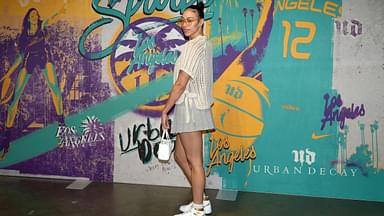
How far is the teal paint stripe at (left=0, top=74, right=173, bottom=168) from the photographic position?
3367 mm

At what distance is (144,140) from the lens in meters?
3.42

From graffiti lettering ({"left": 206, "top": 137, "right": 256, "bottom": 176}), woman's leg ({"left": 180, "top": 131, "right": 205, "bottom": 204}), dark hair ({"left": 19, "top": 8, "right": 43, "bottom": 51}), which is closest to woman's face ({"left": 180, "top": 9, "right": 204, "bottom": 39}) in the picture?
woman's leg ({"left": 180, "top": 131, "right": 205, "bottom": 204})

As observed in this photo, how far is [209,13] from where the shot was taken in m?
3.23

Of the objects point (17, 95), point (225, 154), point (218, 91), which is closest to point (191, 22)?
point (218, 91)

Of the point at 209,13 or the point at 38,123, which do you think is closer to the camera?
the point at 209,13

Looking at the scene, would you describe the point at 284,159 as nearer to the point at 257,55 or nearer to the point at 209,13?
the point at 257,55

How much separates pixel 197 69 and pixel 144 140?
1187mm

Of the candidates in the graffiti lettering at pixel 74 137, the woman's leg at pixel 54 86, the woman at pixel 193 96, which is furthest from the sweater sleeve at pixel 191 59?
the woman's leg at pixel 54 86

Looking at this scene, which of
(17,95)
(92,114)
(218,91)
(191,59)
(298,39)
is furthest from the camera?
(17,95)

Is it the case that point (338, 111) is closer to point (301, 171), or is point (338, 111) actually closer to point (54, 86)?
point (301, 171)

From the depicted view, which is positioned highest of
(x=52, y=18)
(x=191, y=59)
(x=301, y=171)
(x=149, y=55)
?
(x=52, y=18)

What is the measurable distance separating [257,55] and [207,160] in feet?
3.29

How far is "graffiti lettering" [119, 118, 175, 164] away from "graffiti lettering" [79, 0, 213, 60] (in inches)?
29.2

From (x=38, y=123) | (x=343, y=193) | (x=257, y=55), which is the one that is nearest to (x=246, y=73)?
(x=257, y=55)
